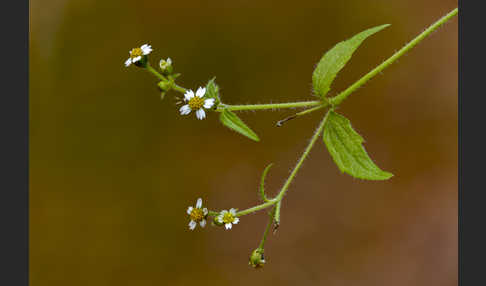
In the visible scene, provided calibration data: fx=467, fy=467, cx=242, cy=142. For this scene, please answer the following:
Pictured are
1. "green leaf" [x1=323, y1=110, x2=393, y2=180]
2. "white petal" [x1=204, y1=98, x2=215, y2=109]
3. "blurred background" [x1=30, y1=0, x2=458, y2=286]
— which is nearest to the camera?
"green leaf" [x1=323, y1=110, x2=393, y2=180]

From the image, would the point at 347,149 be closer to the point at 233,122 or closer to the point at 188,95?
the point at 233,122

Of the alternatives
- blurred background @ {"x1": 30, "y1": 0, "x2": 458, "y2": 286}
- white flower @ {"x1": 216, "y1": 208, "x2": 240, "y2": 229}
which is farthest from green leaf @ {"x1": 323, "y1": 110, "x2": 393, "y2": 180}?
blurred background @ {"x1": 30, "y1": 0, "x2": 458, "y2": 286}

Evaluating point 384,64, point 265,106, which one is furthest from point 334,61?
point 265,106

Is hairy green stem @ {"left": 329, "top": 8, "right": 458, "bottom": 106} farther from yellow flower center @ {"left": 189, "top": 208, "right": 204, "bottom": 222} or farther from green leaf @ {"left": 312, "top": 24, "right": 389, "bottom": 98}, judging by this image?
yellow flower center @ {"left": 189, "top": 208, "right": 204, "bottom": 222}

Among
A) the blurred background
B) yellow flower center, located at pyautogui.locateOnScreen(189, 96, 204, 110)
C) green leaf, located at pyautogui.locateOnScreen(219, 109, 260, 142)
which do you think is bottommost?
green leaf, located at pyautogui.locateOnScreen(219, 109, 260, 142)

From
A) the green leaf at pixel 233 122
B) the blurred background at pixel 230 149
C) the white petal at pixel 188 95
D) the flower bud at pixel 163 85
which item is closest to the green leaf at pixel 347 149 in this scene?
the green leaf at pixel 233 122
